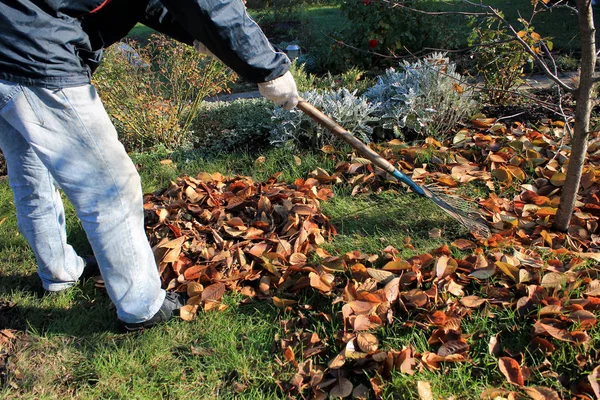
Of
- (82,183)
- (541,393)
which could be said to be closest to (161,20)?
(82,183)

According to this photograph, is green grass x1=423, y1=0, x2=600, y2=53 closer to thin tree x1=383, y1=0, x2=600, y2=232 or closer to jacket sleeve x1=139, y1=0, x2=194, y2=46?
thin tree x1=383, y1=0, x2=600, y2=232

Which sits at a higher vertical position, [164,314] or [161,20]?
[161,20]

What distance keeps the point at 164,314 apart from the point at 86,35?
4.29 feet

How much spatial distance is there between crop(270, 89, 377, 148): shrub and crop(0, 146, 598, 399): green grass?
1165mm

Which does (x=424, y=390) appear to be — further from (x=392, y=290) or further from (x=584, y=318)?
(x=584, y=318)

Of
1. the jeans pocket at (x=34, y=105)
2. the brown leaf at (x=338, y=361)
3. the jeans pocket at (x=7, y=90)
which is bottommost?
the brown leaf at (x=338, y=361)

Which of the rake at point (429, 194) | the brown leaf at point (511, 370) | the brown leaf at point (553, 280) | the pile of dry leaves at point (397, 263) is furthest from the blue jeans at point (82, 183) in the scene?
the brown leaf at point (553, 280)

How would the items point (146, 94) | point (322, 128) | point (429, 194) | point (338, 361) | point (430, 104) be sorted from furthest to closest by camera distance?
1. point (146, 94)
2. point (430, 104)
3. point (322, 128)
4. point (429, 194)
5. point (338, 361)

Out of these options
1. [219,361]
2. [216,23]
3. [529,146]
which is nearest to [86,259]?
[219,361]

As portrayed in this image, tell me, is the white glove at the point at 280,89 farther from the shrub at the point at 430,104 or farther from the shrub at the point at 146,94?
the shrub at the point at 146,94

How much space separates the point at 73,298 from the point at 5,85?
1.30m

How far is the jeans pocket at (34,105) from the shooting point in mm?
1905

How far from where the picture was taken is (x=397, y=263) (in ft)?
8.43

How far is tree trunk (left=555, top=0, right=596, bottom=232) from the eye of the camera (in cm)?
230
